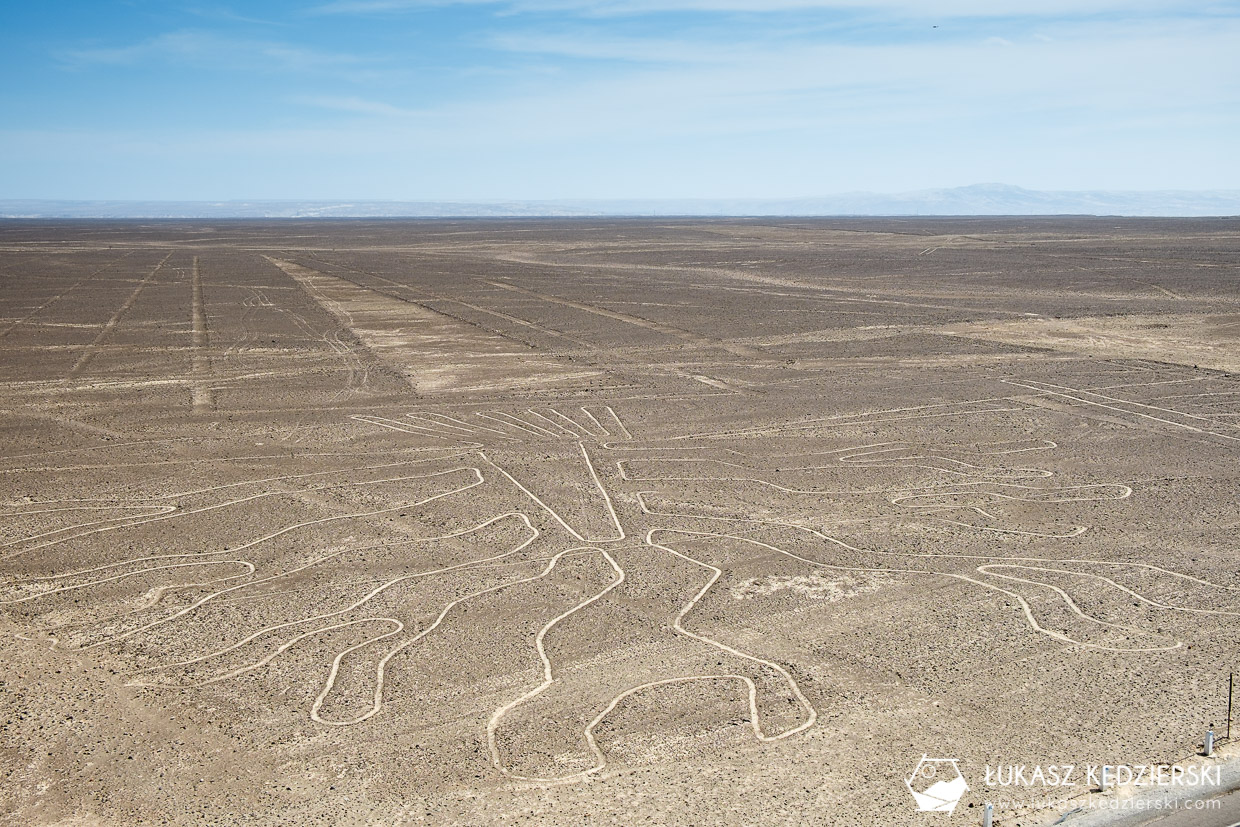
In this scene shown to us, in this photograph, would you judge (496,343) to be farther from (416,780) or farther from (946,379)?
(416,780)

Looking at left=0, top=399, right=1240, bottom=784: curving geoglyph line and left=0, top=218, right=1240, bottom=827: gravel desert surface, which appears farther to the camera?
left=0, top=399, right=1240, bottom=784: curving geoglyph line

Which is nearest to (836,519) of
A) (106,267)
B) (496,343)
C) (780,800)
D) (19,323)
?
(780,800)

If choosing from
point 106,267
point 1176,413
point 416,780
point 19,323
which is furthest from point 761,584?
point 106,267

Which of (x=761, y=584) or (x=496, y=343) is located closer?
(x=761, y=584)

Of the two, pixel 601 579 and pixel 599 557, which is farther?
pixel 599 557

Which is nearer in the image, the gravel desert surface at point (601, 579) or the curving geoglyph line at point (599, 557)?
the gravel desert surface at point (601, 579)

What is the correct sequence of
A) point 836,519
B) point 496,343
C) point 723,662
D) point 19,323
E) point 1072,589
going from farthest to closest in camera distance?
point 19,323 < point 496,343 < point 836,519 < point 1072,589 < point 723,662

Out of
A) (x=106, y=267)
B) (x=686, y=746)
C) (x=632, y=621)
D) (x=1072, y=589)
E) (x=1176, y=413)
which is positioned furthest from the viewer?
(x=106, y=267)
